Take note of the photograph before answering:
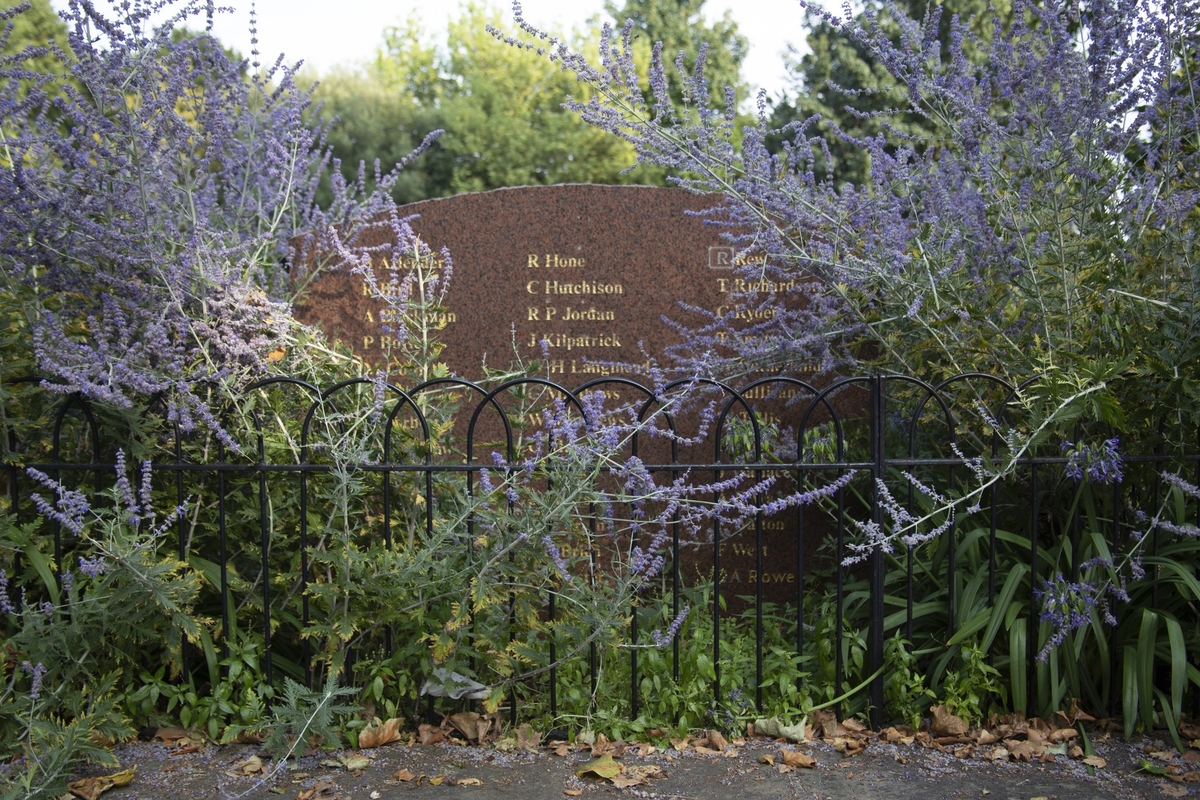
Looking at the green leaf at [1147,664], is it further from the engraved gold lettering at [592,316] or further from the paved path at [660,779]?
the engraved gold lettering at [592,316]

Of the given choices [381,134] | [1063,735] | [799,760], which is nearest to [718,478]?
[799,760]

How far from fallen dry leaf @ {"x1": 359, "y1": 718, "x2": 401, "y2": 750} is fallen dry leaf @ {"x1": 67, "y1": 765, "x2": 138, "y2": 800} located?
0.74 metres

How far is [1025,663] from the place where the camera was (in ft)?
11.5

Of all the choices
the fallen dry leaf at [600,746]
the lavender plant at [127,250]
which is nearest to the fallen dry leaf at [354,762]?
the fallen dry leaf at [600,746]

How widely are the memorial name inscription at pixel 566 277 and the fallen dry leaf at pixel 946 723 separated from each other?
2.46 meters

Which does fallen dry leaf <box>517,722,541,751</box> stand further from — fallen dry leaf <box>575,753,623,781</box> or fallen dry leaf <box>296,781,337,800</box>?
fallen dry leaf <box>296,781,337,800</box>

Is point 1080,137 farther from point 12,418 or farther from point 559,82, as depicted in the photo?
point 559,82

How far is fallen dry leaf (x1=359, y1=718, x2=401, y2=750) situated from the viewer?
3250 mm

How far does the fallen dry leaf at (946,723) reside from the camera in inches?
134

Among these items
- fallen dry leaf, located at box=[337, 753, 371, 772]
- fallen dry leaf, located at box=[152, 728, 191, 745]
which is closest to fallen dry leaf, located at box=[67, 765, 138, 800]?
fallen dry leaf, located at box=[152, 728, 191, 745]

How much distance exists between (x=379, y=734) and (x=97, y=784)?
2.90 ft

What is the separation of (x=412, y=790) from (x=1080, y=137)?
3692mm

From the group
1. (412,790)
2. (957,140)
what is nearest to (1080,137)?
(957,140)

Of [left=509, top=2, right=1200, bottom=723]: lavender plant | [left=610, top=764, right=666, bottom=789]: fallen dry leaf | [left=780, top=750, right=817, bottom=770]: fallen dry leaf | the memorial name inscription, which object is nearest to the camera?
[left=610, top=764, right=666, bottom=789]: fallen dry leaf
